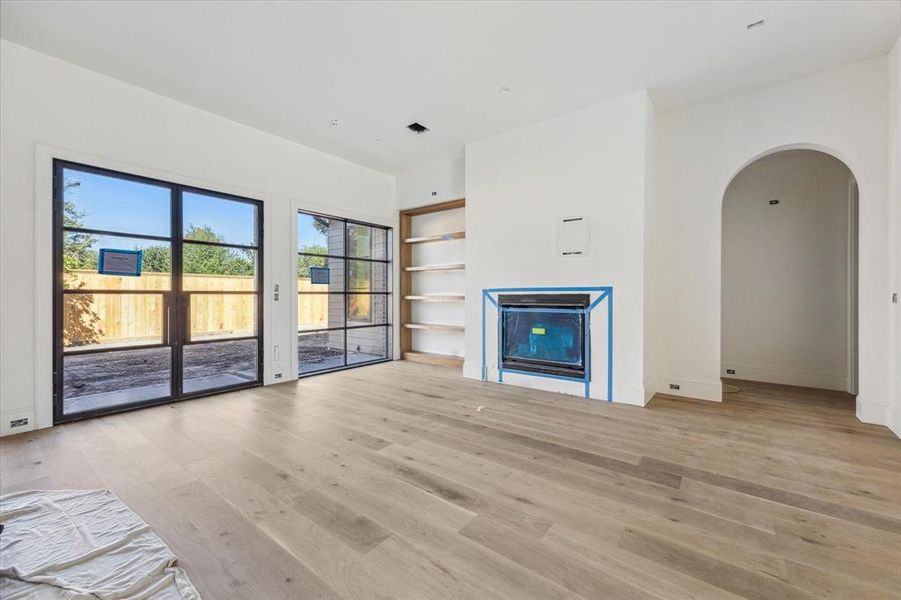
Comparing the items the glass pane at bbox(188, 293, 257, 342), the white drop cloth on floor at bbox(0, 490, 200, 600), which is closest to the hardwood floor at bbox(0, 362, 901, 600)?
the white drop cloth on floor at bbox(0, 490, 200, 600)

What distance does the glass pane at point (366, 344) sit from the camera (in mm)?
6043

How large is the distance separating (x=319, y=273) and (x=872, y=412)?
6188mm

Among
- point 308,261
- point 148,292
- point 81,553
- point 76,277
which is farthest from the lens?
point 308,261

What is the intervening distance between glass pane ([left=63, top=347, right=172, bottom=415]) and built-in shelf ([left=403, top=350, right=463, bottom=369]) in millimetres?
3406

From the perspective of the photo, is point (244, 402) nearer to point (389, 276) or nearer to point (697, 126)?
point (389, 276)

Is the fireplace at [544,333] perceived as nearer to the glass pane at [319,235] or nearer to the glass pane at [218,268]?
the glass pane at [319,235]

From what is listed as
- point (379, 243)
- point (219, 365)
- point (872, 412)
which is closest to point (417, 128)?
point (379, 243)

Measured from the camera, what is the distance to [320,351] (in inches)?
223

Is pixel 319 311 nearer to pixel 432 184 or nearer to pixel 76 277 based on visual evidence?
pixel 76 277

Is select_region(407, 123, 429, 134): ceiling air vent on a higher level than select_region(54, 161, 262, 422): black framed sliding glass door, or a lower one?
higher

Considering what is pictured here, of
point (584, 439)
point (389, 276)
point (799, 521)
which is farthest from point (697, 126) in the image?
point (389, 276)

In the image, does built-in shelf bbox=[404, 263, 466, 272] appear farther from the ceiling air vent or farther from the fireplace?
the ceiling air vent

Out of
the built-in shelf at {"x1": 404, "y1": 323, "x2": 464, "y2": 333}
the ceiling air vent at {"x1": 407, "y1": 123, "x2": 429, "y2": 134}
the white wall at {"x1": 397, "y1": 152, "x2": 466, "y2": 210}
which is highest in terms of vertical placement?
the ceiling air vent at {"x1": 407, "y1": 123, "x2": 429, "y2": 134}

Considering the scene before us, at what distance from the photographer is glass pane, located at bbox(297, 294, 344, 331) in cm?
525
